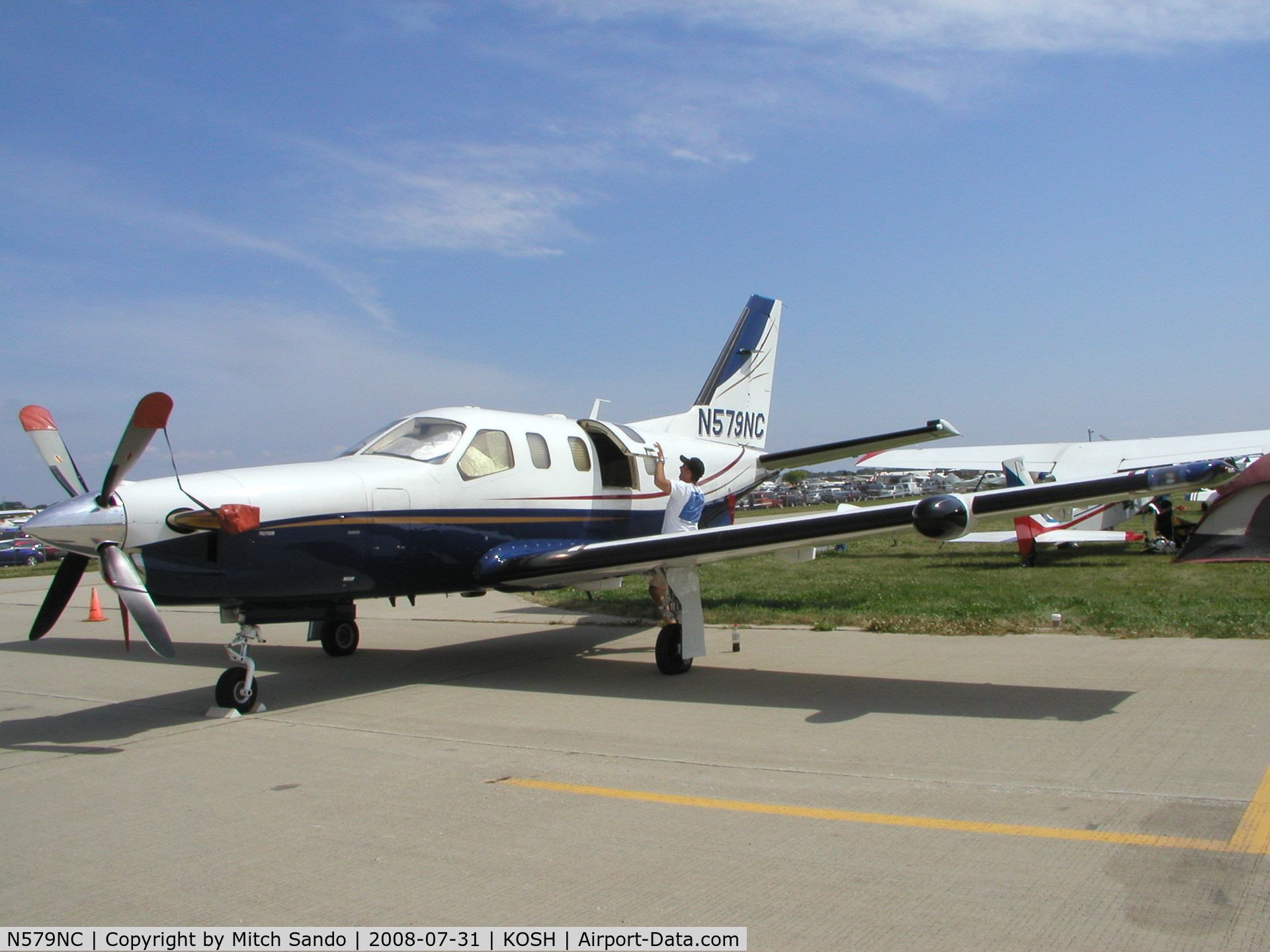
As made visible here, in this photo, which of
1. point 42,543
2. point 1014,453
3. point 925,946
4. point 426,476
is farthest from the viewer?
point 1014,453

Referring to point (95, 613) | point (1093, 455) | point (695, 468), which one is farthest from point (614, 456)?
point (1093, 455)

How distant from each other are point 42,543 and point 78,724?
1726 mm

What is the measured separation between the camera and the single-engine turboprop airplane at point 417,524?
6406mm

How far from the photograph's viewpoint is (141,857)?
4.20 metres

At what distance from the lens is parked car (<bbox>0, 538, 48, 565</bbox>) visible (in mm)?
35594

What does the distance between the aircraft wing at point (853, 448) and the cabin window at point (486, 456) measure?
4.21 m

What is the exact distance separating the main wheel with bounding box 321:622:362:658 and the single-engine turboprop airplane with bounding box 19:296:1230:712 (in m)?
0.02

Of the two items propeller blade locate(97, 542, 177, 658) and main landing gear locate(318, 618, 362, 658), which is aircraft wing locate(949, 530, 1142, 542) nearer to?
main landing gear locate(318, 618, 362, 658)

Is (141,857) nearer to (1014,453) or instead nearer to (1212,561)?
(1212,561)

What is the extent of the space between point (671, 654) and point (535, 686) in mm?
1275

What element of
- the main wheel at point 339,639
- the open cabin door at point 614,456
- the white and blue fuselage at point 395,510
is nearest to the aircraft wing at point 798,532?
the white and blue fuselage at point 395,510

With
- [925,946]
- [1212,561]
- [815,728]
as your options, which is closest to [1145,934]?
[925,946]

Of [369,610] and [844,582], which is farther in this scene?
[844,582]

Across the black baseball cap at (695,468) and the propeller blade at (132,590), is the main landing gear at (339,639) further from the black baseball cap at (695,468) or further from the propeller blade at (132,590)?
the black baseball cap at (695,468)
